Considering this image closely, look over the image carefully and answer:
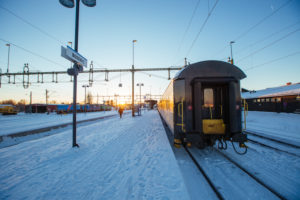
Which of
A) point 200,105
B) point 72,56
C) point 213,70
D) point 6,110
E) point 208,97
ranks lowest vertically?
point 6,110

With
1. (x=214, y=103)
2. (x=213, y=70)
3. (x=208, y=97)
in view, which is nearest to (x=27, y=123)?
(x=208, y=97)

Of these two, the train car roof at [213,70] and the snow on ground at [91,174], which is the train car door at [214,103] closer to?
the train car roof at [213,70]

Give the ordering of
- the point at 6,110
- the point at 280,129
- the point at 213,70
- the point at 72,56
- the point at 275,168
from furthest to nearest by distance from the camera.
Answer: the point at 6,110 → the point at 280,129 → the point at 72,56 → the point at 213,70 → the point at 275,168

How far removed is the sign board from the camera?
425 centimetres

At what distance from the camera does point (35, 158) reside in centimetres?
416

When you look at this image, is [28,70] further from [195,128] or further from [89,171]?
A: [195,128]

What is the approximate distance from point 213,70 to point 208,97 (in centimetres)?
129

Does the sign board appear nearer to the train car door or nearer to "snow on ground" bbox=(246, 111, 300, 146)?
the train car door

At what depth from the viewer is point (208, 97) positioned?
4977 mm

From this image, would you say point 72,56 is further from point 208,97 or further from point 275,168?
point 275,168

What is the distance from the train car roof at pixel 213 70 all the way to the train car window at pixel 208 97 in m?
1.06

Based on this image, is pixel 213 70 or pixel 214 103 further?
pixel 214 103

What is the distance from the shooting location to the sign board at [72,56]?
4252mm

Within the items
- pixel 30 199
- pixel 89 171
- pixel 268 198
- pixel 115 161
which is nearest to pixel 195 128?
pixel 268 198
